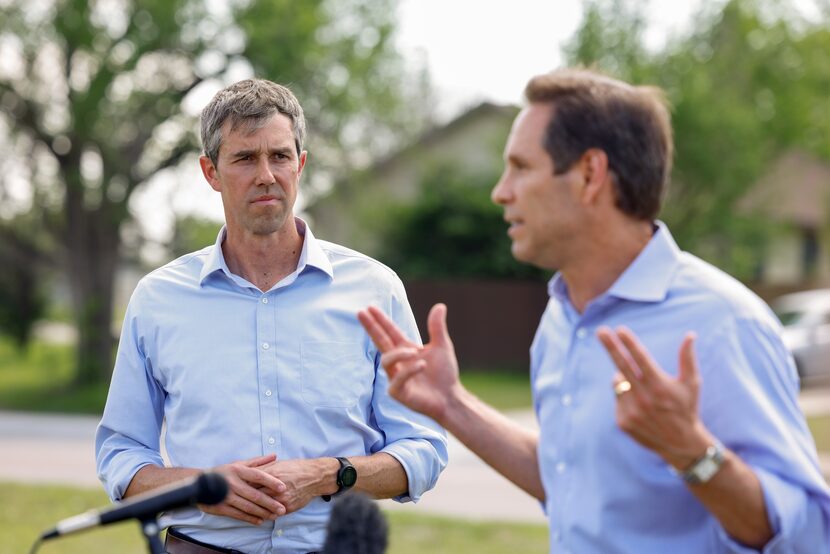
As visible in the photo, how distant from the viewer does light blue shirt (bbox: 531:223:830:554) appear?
2309 mm

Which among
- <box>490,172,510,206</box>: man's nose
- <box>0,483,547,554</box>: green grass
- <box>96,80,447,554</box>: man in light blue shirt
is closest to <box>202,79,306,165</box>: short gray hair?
<box>96,80,447,554</box>: man in light blue shirt

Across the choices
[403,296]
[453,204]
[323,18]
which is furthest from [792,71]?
[403,296]

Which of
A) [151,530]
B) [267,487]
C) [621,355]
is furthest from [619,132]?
[267,487]

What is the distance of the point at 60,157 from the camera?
2194 cm

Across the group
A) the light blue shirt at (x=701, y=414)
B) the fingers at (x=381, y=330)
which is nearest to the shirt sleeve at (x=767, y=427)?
the light blue shirt at (x=701, y=414)

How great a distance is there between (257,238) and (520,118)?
4.19 feet

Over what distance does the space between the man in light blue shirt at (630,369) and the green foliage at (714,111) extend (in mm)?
19481

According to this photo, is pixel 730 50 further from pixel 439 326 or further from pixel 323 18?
pixel 439 326

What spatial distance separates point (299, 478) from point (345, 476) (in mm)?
150

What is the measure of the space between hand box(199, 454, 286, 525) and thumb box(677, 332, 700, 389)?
4.70 ft

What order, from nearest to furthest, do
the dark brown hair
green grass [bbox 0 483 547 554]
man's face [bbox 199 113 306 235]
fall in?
the dark brown hair < man's face [bbox 199 113 306 235] < green grass [bbox 0 483 547 554]

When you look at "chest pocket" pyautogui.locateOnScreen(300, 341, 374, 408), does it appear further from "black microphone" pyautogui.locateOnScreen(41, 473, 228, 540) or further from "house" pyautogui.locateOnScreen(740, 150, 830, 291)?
"house" pyautogui.locateOnScreen(740, 150, 830, 291)

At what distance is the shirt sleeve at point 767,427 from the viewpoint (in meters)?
2.29

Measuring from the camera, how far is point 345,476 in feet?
11.0
